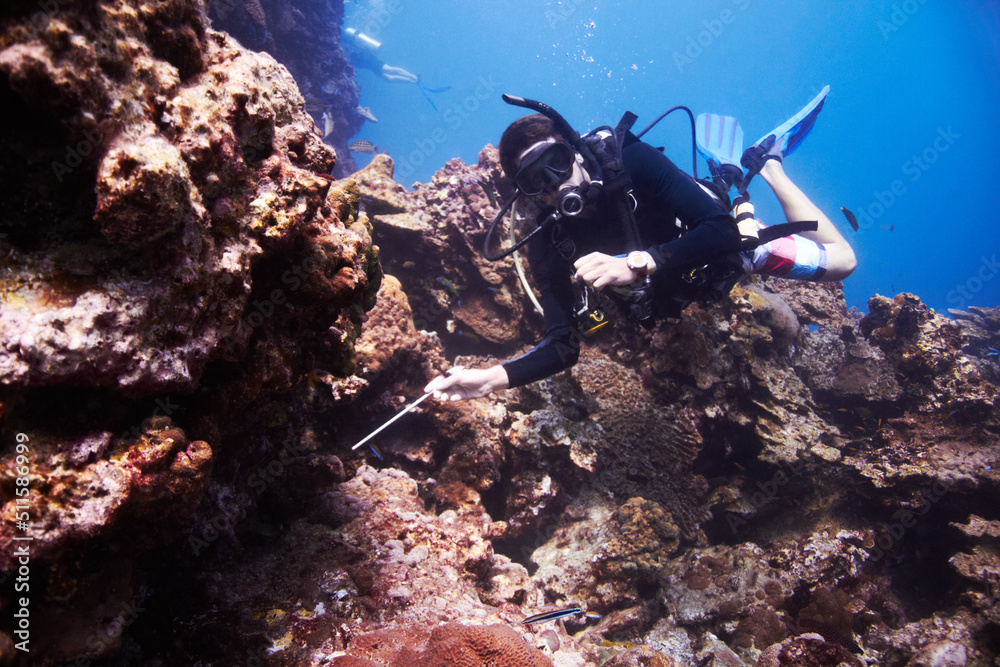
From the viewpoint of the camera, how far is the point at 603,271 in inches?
124

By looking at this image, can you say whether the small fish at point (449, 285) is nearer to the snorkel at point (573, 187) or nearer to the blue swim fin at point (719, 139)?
the snorkel at point (573, 187)

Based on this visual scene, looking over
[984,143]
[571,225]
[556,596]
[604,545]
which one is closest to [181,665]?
[556,596]

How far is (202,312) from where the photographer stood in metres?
1.67

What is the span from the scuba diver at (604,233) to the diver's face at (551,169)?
0.03 ft

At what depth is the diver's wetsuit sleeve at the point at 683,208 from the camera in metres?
3.59

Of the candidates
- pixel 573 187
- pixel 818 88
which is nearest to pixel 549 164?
pixel 573 187

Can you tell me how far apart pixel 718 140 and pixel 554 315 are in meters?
5.00

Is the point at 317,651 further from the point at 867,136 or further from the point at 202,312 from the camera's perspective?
the point at 867,136

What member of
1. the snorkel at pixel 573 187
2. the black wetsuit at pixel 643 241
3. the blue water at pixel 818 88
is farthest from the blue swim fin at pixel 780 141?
the blue water at pixel 818 88

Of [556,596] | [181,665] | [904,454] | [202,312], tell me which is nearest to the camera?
[202,312]

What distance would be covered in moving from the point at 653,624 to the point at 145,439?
16.3 feet

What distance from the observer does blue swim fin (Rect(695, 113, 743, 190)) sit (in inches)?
255

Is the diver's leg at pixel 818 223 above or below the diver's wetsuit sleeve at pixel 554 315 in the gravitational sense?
above

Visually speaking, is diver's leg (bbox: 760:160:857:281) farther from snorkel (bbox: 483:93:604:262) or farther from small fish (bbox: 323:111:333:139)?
small fish (bbox: 323:111:333:139)
